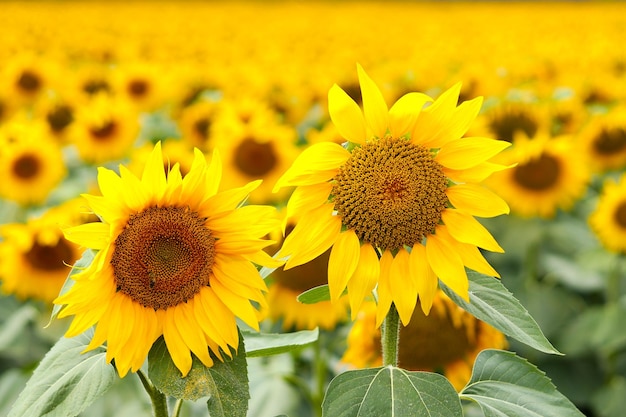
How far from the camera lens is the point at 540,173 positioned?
3623 millimetres

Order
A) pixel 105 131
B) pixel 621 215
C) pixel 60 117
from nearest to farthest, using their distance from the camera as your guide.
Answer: pixel 621 215, pixel 105 131, pixel 60 117

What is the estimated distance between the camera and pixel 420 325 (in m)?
2.07

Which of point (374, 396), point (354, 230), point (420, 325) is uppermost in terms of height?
point (354, 230)

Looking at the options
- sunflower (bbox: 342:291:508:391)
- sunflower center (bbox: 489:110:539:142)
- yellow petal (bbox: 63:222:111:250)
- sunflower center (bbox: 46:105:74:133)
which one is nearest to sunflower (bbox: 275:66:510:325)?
yellow petal (bbox: 63:222:111:250)

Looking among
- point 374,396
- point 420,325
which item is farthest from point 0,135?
point 374,396

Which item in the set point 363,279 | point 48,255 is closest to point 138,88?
point 48,255

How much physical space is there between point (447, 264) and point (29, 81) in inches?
182

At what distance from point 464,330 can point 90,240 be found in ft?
3.92

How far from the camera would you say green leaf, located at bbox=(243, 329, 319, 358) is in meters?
1.35

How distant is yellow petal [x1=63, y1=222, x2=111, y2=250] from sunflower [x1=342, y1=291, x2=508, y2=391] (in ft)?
3.16

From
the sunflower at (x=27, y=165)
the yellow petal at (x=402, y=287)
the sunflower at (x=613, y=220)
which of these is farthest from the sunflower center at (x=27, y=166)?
the yellow petal at (x=402, y=287)

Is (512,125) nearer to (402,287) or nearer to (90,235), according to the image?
(402,287)

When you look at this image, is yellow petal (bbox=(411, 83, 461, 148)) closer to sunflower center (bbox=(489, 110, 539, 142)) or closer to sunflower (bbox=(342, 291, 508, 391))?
sunflower (bbox=(342, 291, 508, 391))

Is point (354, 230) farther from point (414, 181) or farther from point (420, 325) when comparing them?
point (420, 325)
